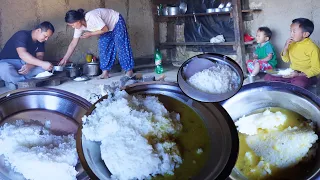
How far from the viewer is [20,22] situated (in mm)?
3814

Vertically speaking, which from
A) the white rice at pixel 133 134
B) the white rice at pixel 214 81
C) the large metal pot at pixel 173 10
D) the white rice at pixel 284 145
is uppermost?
the large metal pot at pixel 173 10

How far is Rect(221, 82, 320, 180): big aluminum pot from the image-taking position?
1.02 meters

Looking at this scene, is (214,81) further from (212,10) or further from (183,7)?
(183,7)

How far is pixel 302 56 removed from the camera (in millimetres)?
2932

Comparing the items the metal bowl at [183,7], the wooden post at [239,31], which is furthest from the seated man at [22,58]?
the wooden post at [239,31]

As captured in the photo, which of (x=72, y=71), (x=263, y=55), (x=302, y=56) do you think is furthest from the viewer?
(x=72, y=71)

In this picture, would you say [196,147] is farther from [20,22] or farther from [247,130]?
[20,22]

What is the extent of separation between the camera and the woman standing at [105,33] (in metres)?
3.59

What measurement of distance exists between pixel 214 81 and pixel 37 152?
2.14 feet

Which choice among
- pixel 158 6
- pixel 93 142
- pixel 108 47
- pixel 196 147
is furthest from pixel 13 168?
pixel 158 6

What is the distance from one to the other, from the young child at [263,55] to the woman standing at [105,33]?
5.31 ft

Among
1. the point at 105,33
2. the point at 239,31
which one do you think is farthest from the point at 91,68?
the point at 239,31

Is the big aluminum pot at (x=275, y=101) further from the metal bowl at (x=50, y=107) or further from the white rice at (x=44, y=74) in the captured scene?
the white rice at (x=44, y=74)

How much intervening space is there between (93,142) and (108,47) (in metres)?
3.31
